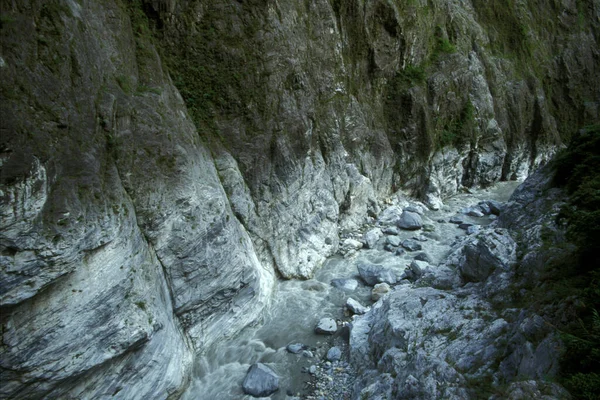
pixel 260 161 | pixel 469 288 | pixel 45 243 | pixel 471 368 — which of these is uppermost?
pixel 260 161

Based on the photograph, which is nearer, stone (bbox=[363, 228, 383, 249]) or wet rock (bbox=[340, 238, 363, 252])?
wet rock (bbox=[340, 238, 363, 252])

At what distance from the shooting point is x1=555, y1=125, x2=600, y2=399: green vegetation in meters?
4.18

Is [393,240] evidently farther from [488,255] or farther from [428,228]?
[488,255]

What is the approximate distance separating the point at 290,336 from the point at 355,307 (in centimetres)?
234

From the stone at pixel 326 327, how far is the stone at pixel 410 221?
8.41 m

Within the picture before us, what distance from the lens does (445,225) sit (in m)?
18.3

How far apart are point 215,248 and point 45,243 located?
4.53m

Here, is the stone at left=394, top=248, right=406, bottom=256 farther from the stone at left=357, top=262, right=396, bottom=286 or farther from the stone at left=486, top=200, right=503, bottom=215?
the stone at left=486, top=200, right=503, bottom=215

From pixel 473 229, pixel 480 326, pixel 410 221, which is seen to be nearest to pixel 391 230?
pixel 410 221

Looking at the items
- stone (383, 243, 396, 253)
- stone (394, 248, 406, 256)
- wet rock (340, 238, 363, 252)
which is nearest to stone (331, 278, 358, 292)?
wet rock (340, 238, 363, 252)

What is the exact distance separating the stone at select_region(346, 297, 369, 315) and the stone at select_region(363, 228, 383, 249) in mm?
4517

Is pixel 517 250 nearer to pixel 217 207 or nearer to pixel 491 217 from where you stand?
pixel 217 207

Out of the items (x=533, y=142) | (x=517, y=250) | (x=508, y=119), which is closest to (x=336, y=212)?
(x=517, y=250)

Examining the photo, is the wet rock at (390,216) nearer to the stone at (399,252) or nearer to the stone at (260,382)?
the stone at (399,252)
